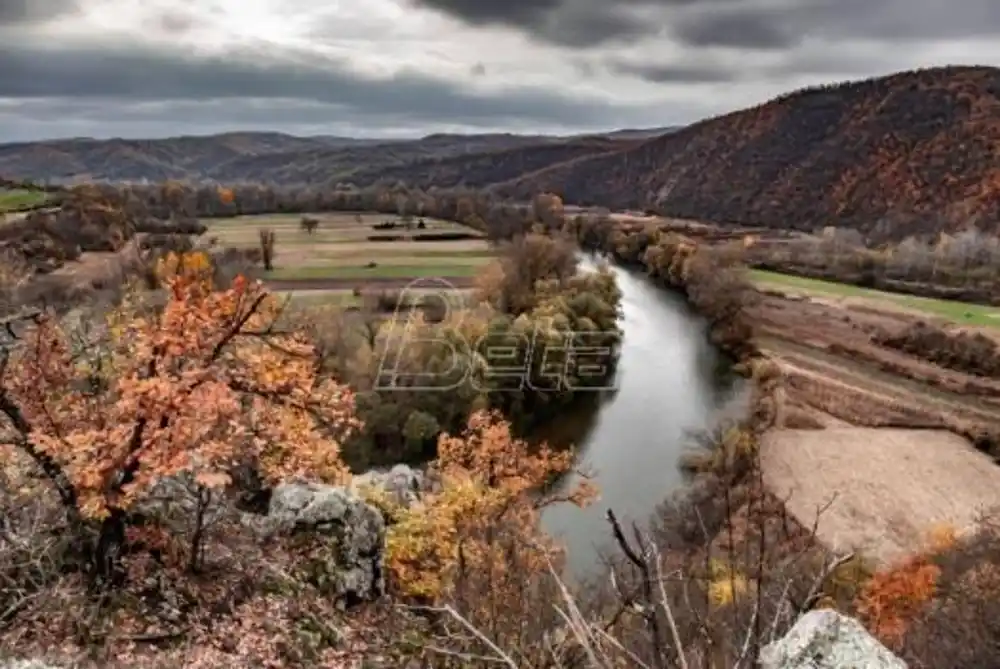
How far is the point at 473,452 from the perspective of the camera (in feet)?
67.9

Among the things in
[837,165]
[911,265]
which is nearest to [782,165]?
[837,165]

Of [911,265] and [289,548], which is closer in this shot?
[289,548]

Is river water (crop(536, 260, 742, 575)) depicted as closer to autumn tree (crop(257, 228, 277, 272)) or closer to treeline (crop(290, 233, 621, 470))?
treeline (crop(290, 233, 621, 470))

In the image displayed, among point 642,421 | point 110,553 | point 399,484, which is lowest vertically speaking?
point 642,421

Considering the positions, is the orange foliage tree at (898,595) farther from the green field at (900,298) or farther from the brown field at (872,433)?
the green field at (900,298)

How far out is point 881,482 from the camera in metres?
28.9

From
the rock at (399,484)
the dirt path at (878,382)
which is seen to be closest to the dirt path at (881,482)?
the dirt path at (878,382)

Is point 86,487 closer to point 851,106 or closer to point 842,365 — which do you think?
point 842,365

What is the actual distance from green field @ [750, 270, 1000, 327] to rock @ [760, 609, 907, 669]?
Answer: 4926 centimetres

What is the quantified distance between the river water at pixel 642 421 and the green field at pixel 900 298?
12.1 meters

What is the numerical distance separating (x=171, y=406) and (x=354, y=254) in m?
48.6

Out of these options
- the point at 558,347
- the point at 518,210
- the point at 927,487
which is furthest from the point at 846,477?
the point at 518,210

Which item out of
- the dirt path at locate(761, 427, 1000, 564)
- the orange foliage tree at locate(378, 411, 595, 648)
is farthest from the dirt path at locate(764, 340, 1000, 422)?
the orange foliage tree at locate(378, 411, 595, 648)

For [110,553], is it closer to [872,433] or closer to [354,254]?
[872,433]
